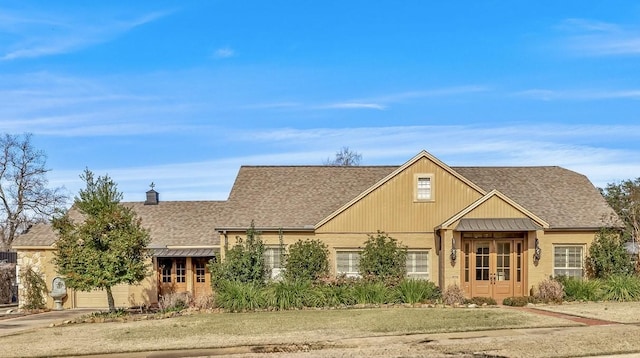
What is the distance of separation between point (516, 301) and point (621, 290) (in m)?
4.12

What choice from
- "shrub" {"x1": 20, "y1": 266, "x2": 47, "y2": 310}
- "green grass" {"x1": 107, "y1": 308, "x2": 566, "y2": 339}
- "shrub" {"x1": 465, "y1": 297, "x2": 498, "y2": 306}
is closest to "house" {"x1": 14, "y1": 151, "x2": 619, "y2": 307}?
"shrub" {"x1": 20, "y1": 266, "x2": 47, "y2": 310}

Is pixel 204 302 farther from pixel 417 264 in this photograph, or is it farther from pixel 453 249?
pixel 453 249

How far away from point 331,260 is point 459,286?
5.66 meters

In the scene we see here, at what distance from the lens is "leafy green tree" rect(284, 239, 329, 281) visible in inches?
1001

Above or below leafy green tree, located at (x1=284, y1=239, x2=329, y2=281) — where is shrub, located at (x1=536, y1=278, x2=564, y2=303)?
below

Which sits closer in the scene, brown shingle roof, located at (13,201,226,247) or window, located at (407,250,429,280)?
window, located at (407,250,429,280)

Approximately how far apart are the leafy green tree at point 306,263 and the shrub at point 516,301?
751 cm

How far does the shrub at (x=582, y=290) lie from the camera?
2278cm

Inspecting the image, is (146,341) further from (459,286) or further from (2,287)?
(2,287)

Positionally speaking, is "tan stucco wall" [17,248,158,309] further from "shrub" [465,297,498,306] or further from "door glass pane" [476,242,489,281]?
"door glass pane" [476,242,489,281]

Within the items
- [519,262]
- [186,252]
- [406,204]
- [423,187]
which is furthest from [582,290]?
[186,252]

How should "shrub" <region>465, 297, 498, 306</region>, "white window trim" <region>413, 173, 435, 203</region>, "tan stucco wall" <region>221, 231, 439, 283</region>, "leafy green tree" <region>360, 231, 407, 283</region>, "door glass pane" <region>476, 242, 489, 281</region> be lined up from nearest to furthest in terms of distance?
"shrub" <region>465, 297, 498, 306</region> < "door glass pane" <region>476, 242, 489, 281</region> < "leafy green tree" <region>360, 231, 407, 283</region> < "tan stucco wall" <region>221, 231, 439, 283</region> < "white window trim" <region>413, 173, 435, 203</region>

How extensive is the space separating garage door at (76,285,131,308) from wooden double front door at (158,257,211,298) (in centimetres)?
171

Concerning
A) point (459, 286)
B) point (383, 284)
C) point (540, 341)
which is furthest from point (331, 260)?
point (540, 341)
